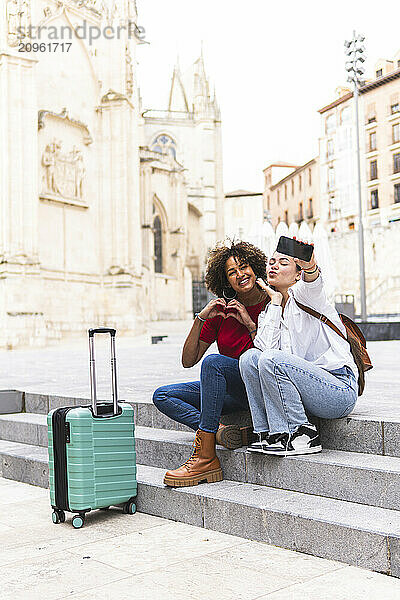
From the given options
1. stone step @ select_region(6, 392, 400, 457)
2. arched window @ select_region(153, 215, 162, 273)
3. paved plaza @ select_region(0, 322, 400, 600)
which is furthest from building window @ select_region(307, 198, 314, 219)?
stone step @ select_region(6, 392, 400, 457)

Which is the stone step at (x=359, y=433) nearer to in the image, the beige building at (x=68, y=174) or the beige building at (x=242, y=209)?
the beige building at (x=68, y=174)

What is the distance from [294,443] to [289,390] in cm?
35

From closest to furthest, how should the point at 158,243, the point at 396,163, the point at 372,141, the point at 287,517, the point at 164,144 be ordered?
the point at 287,517
the point at 158,243
the point at 396,163
the point at 372,141
the point at 164,144

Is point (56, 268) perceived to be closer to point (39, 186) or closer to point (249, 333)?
point (39, 186)

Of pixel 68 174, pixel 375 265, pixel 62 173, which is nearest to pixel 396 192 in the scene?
pixel 375 265

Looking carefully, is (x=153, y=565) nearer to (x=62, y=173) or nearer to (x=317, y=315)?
(x=317, y=315)

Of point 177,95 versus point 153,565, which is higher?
point 177,95

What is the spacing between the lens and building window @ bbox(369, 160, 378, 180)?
52.6m

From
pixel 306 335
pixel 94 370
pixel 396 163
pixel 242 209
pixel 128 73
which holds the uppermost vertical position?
pixel 242 209

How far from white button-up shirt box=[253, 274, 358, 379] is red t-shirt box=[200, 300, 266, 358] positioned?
281mm

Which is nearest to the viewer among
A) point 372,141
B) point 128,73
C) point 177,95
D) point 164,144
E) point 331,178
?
point 128,73

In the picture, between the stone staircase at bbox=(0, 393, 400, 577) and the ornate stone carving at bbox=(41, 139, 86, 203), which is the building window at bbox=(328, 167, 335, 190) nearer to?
the ornate stone carving at bbox=(41, 139, 86, 203)

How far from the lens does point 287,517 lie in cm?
353

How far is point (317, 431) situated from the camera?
13.6ft
